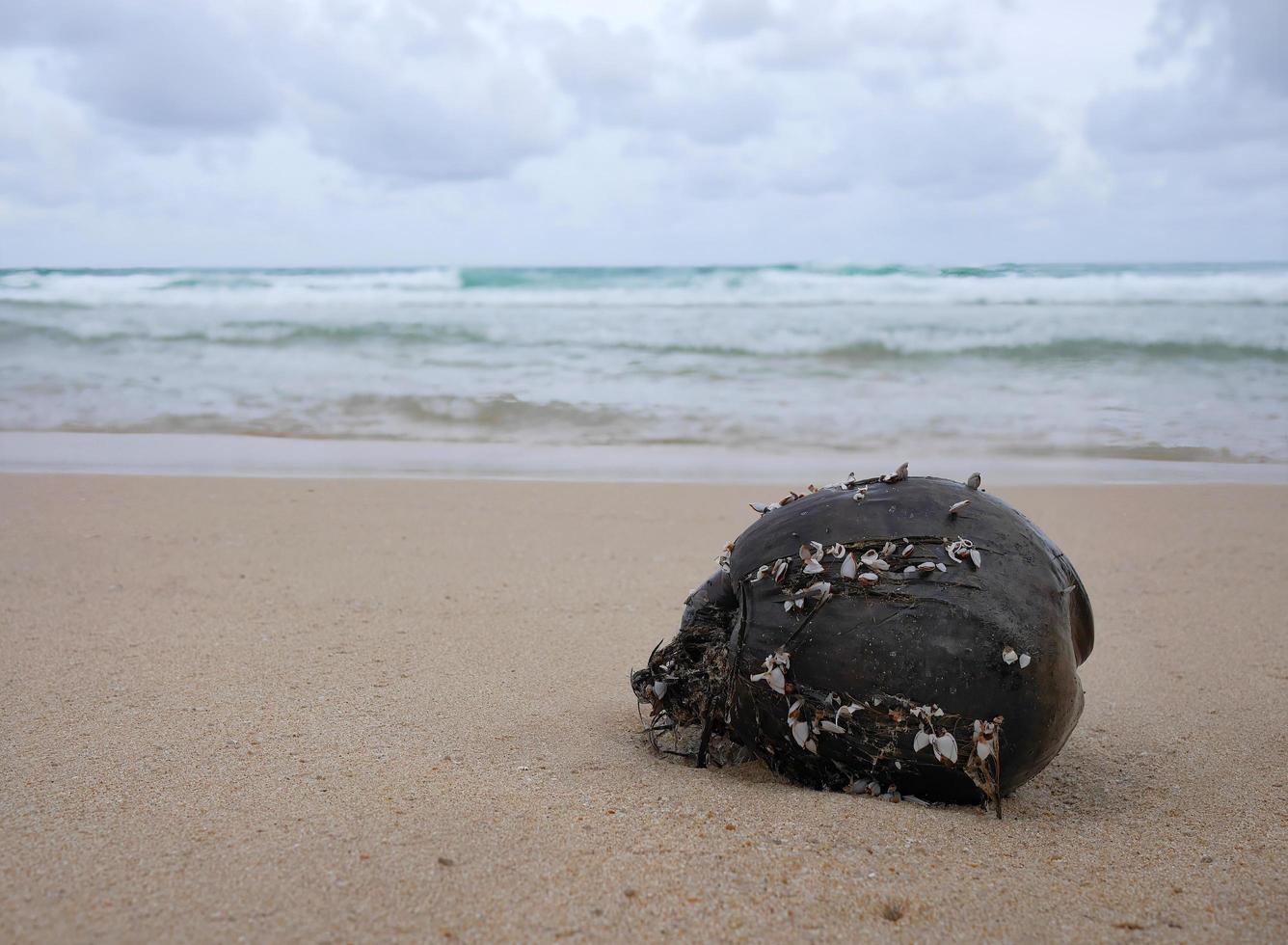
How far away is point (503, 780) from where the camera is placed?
2373mm

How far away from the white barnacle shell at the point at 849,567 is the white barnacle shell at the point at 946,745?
368mm

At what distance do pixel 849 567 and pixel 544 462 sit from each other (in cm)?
584

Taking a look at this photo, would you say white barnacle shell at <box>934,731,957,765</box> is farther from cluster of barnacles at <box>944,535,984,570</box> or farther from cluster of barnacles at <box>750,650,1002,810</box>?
cluster of barnacles at <box>944,535,984,570</box>

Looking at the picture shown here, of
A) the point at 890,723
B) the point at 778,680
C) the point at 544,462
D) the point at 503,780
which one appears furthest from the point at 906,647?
the point at 544,462

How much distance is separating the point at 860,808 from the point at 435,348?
14081 mm

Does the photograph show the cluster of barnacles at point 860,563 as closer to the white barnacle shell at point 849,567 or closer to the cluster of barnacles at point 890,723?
→ the white barnacle shell at point 849,567

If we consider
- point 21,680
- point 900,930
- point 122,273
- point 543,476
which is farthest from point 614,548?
point 122,273

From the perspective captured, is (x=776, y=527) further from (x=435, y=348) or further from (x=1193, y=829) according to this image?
(x=435, y=348)

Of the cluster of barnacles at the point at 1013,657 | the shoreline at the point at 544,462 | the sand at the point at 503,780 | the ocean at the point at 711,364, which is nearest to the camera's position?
the sand at the point at 503,780

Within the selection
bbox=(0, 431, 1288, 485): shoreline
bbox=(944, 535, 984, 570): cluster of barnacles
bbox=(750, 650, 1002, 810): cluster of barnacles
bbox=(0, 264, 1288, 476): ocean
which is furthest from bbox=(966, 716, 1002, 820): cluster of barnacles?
bbox=(0, 431, 1288, 485): shoreline

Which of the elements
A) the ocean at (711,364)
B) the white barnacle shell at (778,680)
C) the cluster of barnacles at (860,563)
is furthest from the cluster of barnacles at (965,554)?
the ocean at (711,364)

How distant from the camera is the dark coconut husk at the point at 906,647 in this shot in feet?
6.93

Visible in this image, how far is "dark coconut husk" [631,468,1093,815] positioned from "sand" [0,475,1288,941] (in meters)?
0.11

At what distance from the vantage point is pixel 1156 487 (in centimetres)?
678
